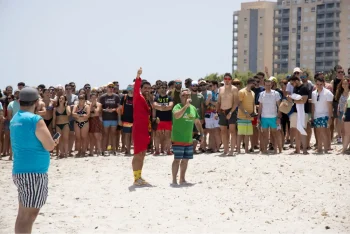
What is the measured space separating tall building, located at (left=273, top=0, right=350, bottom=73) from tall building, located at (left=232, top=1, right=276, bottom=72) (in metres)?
1.71

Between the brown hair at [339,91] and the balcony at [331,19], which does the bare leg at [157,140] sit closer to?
the brown hair at [339,91]

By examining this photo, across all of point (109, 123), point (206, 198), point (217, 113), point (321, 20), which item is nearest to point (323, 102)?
point (217, 113)

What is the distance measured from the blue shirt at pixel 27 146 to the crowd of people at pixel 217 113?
7.75m

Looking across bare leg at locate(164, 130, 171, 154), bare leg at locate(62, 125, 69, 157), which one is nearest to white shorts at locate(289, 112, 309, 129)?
bare leg at locate(164, 130, 171, 154)

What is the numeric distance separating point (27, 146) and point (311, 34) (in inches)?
5280

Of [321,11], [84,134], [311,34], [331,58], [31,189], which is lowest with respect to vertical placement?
[84,134]

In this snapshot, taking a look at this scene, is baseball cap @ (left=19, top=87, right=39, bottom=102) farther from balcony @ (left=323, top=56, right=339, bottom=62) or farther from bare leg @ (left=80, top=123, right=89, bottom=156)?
balcony @ (left=323, top=56, right=339, bottom=62)

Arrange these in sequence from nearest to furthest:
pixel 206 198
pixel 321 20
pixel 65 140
Answer: pixel 206 198 → pixel 65 140 → pixel 321 20

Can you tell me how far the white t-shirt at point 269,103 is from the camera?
645 inches

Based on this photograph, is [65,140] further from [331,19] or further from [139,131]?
[331,19]

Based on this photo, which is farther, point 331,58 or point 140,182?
point 331,58

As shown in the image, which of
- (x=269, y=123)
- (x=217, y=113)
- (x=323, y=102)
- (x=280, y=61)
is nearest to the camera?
(x=323, y=102)

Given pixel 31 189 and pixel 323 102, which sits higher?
pixel 323 102

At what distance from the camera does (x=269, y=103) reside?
16.4 metres
